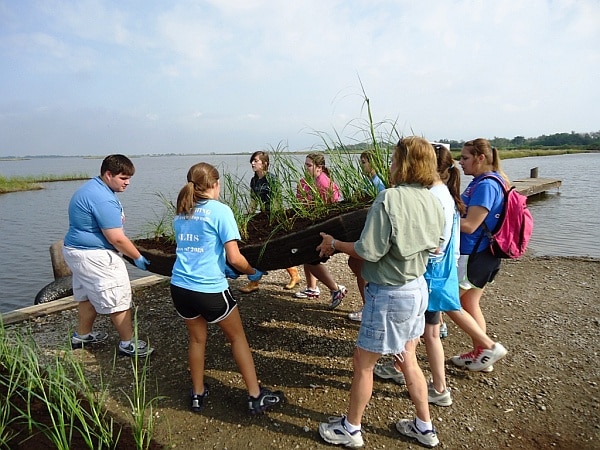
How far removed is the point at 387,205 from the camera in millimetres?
2166

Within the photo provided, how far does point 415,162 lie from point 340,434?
1.78 m

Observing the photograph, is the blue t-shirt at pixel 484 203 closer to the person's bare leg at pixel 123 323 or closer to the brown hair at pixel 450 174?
the brown hair at pixel 450 174

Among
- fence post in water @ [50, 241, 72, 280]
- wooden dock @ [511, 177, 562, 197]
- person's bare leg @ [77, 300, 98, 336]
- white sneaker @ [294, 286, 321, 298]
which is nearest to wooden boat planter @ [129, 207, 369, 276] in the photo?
person's bare leg @ [77, 300, 98, 336]

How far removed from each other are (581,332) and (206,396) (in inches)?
152

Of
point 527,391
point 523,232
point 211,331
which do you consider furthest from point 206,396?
point 523,232

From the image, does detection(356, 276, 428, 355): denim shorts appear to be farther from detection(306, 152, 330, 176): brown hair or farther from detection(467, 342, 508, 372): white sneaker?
detection(306, 152, 330, 176): brown hair

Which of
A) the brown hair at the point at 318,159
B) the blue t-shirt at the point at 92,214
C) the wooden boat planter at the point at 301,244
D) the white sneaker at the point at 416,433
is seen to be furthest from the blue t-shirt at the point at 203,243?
the brown hair at the point at 318,159

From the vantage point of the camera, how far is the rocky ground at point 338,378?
2.72 metres

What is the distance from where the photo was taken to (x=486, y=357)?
132 inches

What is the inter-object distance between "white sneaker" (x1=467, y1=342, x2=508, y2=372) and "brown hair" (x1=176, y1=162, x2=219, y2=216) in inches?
101

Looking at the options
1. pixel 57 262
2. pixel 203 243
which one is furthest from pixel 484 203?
pixel 57 262

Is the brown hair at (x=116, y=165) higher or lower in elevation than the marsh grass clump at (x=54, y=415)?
higher

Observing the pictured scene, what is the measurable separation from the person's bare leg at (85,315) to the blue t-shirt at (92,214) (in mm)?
689

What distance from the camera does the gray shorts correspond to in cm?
357
